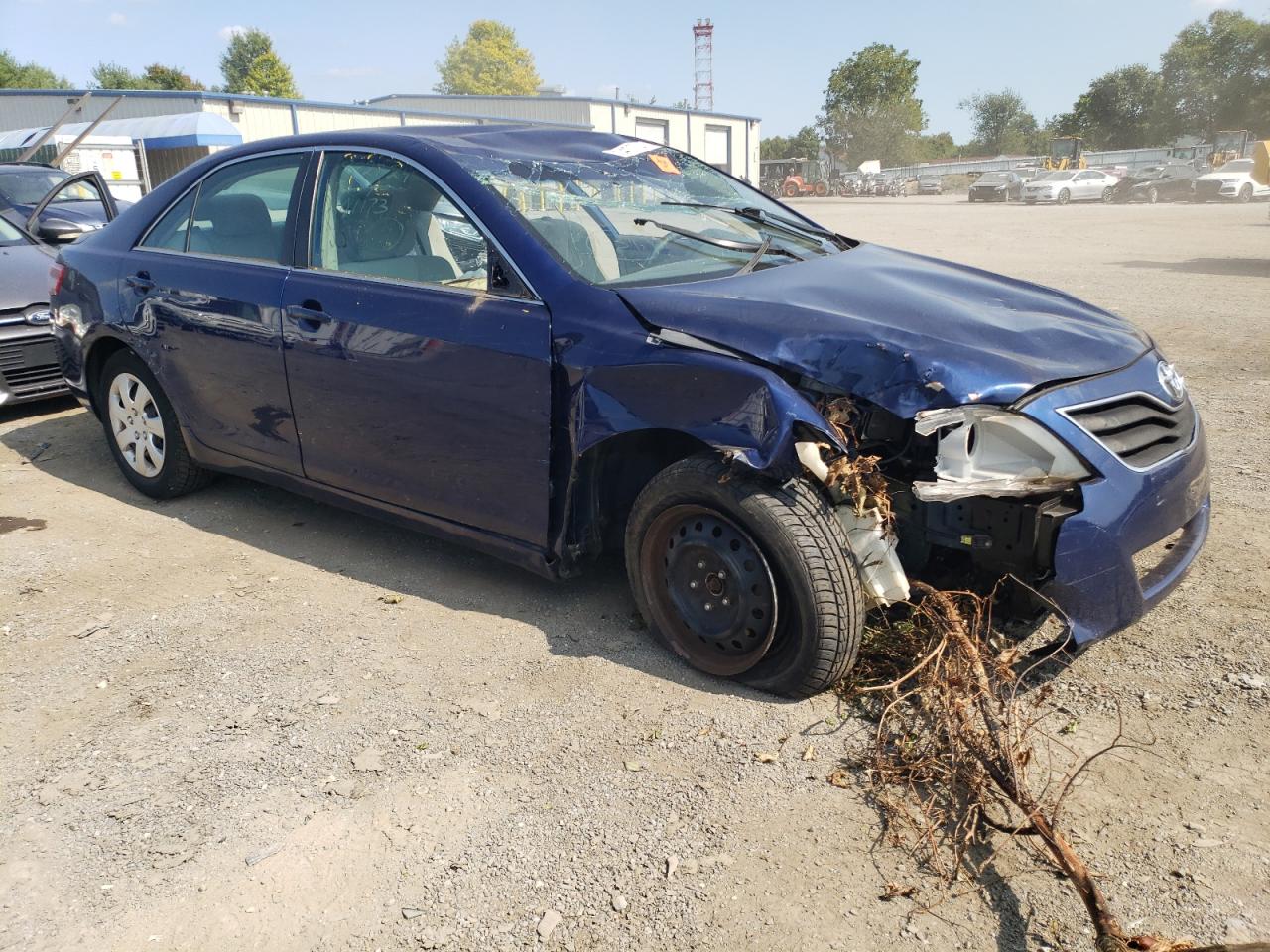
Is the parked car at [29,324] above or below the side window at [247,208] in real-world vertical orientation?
below

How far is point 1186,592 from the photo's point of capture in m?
3.84

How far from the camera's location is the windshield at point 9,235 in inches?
287

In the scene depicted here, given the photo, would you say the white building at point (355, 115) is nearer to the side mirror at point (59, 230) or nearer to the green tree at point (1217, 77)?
the side mirror at point (59, 230)

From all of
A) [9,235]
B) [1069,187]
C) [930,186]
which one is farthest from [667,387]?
[930,186]

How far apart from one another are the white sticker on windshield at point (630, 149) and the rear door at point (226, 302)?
130 cm

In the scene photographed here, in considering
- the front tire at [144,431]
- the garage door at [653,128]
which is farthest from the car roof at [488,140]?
the garage door at [653,128]

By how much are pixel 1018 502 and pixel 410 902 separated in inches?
76.5

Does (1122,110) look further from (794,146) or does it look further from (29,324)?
Result: (29,324)

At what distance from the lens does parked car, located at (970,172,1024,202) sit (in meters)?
43.6

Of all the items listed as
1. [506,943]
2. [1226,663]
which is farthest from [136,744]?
[1226,663]

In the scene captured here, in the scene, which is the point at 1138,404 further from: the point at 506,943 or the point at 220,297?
the point at 220,297

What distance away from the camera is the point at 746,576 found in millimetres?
3113

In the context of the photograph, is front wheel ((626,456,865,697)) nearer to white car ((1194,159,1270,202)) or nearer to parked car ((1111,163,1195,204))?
white car ((1194,159,1270,202))

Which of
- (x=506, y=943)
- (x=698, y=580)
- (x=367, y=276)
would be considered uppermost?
(x=367, y=276)
